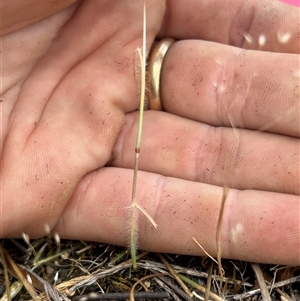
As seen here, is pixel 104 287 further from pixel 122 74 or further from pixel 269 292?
pixel 122 74

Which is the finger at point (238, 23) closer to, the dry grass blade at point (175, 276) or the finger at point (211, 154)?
the finger at point (211, 154)

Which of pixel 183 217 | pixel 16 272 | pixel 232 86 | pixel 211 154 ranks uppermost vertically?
pixel 232 86

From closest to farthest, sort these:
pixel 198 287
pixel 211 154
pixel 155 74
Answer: pixel 198 287 → pixel 211 154 → pixel 155 74

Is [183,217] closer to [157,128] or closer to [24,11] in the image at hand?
[157,128]

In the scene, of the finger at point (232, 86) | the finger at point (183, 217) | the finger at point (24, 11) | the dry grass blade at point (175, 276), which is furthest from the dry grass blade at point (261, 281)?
the finger at point (24, 11)

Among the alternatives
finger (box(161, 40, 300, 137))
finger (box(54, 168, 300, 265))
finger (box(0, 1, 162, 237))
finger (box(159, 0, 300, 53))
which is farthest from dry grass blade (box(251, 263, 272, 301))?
finger (box(159, 0, 300, 53))

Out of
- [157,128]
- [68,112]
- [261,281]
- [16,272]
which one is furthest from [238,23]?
[16,272]
